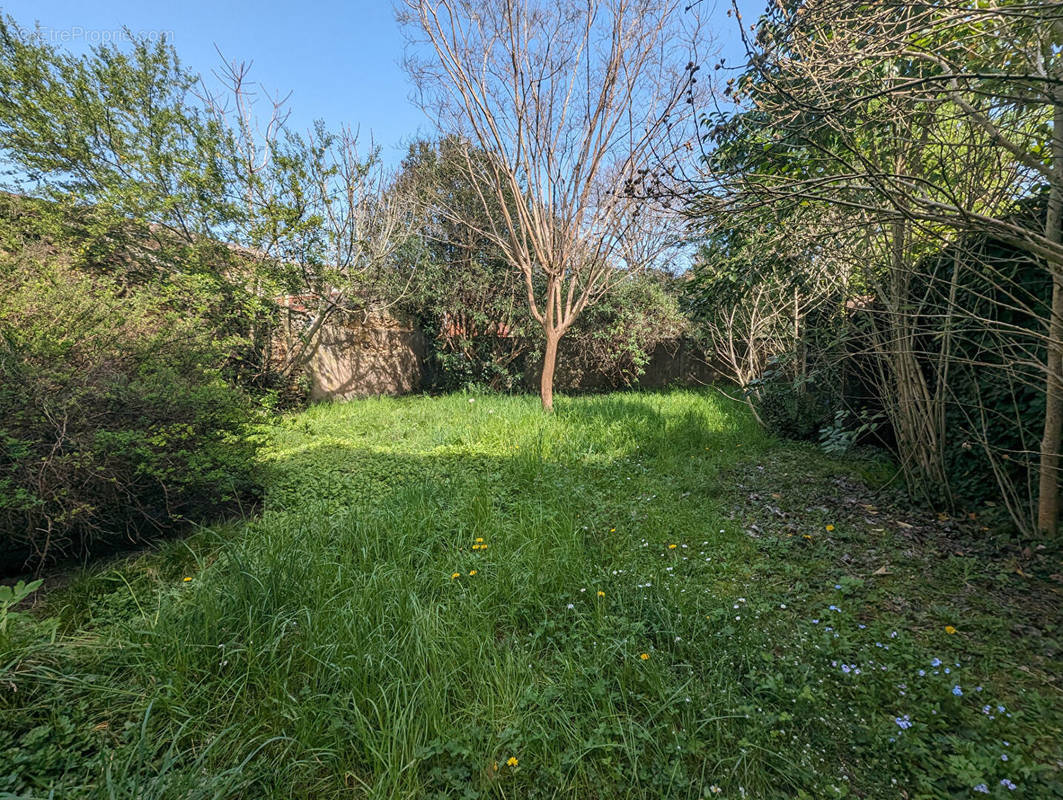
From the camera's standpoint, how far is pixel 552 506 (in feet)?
10.8

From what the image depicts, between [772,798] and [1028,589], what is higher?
[1028,589]

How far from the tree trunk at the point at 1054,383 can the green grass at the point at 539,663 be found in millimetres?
472

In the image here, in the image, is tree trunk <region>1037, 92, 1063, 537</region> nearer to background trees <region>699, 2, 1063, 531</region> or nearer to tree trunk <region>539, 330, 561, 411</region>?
background trees <region>699, 2, 1063, 531</region>

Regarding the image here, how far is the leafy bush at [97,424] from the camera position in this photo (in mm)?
2264

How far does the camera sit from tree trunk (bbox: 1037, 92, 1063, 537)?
222 cm

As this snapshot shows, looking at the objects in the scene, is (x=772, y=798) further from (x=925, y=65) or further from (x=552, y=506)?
(x=925, y=65)

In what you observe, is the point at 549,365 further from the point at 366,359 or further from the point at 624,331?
the point at 366,359

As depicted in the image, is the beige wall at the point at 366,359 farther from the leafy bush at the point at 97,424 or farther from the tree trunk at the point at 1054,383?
the tree trunk at the point at 1054,383

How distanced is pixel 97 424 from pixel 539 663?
9.62 ft

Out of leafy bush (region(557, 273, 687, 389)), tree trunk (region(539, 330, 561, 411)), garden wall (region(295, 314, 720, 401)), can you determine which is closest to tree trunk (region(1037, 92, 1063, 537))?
garden wall (region(295, 314, 720, 401))

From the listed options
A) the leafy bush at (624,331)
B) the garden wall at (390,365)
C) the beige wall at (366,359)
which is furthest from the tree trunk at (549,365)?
the beige wall at (366,359)

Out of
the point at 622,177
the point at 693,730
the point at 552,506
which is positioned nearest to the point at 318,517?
the point at 552,506

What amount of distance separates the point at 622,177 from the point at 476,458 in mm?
4820

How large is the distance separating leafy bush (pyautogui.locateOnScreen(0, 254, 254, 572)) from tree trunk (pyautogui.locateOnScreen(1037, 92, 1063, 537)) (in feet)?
16.5
